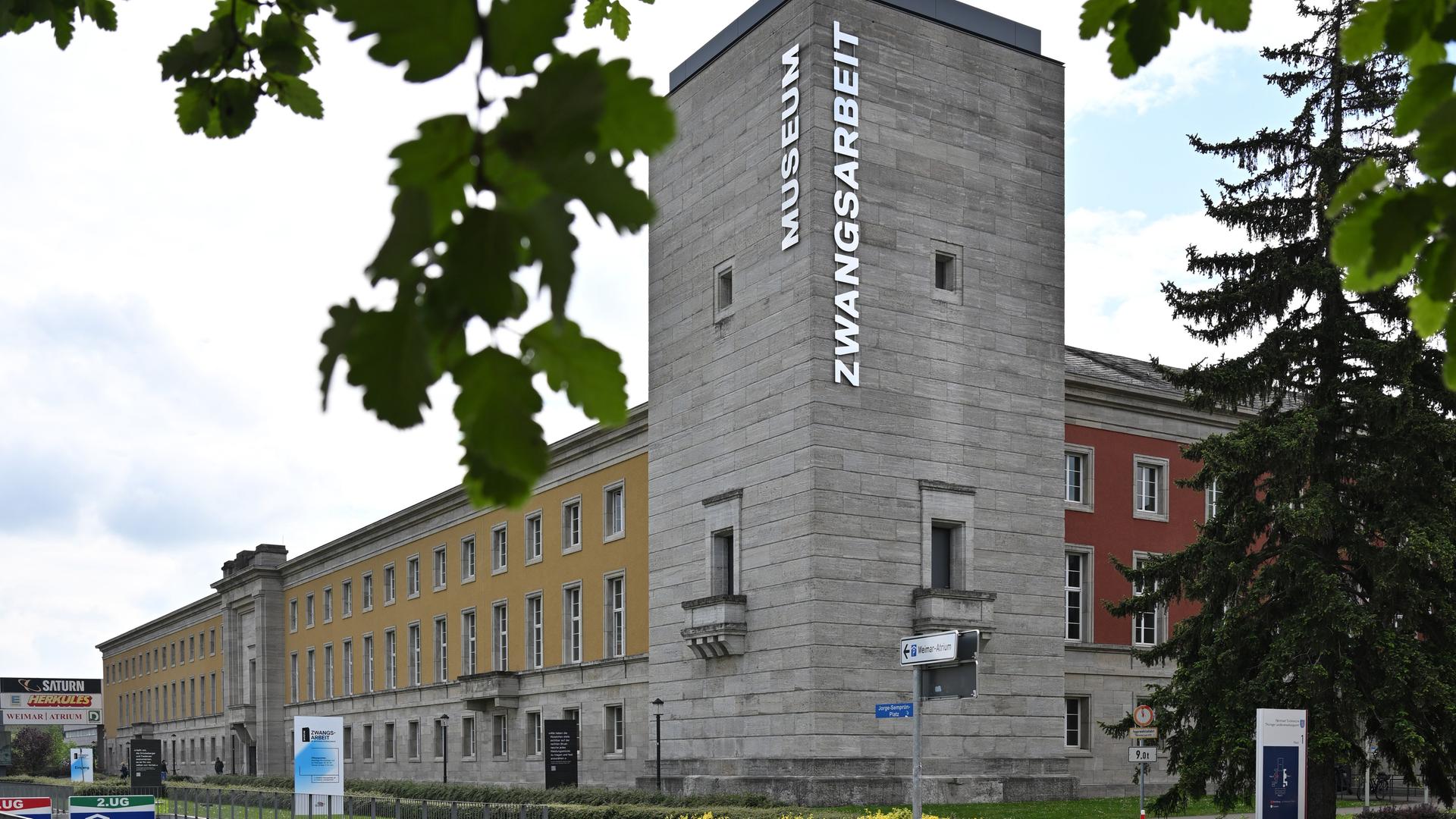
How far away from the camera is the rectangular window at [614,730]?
146 ft

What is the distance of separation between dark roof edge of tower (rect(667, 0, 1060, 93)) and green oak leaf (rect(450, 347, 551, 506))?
3453cm

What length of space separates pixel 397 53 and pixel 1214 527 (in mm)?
28923

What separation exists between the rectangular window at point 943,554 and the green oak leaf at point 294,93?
31.2m

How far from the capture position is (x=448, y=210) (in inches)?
67.7

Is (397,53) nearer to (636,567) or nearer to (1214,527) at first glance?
(1214,527)

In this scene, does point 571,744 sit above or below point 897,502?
below

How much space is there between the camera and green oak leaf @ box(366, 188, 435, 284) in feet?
5.50

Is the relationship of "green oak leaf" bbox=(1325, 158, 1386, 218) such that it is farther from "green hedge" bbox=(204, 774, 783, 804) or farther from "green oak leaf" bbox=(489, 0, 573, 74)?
"green hedge" bbox=(204, 774, 783, 804)

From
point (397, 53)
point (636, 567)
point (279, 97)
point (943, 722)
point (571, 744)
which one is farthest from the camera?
point (636, 567)

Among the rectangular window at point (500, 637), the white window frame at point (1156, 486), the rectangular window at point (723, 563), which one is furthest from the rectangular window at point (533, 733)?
the white window frame at point (1156, 486)

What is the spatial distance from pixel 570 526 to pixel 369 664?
22.8 m

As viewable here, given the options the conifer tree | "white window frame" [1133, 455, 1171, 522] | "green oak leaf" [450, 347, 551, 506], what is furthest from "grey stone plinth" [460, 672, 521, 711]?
"green oak leaf" [450, 347, 551, 506]

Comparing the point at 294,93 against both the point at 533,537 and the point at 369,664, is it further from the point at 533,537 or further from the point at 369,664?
the point at 369,664

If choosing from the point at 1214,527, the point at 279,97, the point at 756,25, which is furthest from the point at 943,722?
the point at 279,97
